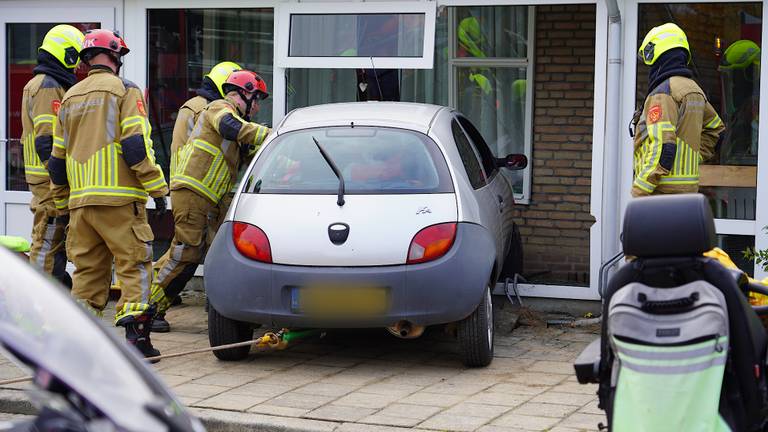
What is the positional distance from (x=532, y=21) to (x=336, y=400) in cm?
537

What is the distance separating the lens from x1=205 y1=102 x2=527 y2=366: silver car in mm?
6844

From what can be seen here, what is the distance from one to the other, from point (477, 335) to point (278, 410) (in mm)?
1394

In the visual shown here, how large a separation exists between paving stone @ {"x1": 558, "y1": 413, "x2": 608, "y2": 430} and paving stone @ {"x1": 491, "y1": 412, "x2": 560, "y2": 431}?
0.20 ft

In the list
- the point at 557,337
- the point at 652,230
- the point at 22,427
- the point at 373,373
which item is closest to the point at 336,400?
the point at 373,373

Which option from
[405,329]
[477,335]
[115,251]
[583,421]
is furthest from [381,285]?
[115,251]

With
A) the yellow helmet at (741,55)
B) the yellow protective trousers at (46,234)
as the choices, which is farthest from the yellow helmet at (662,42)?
the yellow protective trousers at (46,234)

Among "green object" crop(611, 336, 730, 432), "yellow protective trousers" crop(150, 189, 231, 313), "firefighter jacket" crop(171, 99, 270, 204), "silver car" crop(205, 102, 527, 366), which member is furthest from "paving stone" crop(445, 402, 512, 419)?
"yellow protective trousers" crop(150, 189, 231, 313)

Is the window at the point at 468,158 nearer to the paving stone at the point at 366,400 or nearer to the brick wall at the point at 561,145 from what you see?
the paving stone at the point at 366,400

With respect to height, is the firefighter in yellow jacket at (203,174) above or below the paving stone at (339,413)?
above

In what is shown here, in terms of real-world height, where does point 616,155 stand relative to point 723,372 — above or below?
above

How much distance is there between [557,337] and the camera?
328 inches

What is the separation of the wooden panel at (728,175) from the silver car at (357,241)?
83.2 inches

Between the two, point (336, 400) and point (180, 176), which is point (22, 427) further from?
point (180, 176)

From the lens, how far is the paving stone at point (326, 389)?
6.64 metres
